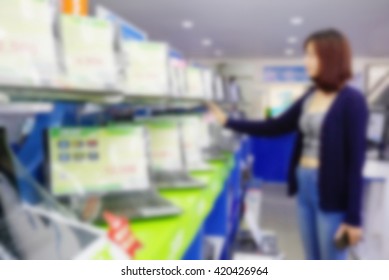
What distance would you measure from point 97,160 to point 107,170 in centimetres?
4

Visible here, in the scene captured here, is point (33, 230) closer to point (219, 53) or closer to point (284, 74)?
point (219, 53)

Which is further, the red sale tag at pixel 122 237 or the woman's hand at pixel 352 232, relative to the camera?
the woman's hand at pixel 352 232

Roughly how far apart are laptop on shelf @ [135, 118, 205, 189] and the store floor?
Result: 61.8 inches

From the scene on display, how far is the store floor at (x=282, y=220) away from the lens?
3.16 meters

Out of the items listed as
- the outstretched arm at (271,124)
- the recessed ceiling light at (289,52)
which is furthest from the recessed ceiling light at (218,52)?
the outstretched arm at (271,124)

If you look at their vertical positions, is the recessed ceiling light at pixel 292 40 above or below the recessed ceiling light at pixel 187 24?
below

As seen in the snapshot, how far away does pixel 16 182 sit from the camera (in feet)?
2.56

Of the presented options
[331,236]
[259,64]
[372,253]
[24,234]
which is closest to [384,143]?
[372,253]

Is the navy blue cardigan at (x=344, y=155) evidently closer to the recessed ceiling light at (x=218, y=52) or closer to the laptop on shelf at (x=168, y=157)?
the laptop on shelf at (x=168, y=157)

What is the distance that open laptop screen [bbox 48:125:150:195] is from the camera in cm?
104

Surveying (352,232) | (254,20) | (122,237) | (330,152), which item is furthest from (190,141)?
(254,20)

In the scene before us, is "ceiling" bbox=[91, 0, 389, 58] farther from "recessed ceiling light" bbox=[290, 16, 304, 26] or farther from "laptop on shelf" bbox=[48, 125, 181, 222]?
"laptop on shelf" bbox=[48, 125, 181, 222]

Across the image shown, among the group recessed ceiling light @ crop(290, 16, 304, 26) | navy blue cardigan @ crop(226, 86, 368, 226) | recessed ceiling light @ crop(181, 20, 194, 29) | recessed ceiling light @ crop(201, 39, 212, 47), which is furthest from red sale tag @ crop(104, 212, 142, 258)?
recessed ceiling light @ crop(201, 39, 212, 47)

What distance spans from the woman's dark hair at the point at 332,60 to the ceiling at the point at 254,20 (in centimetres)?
484
